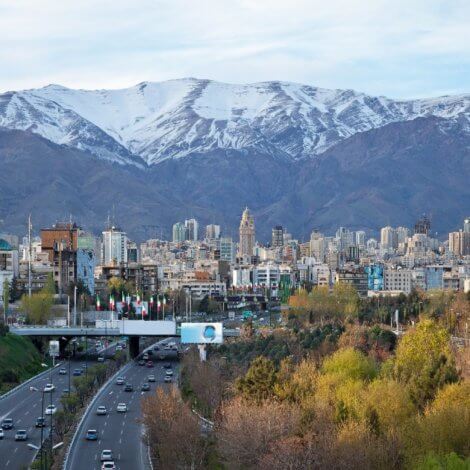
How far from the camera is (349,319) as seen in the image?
106 m

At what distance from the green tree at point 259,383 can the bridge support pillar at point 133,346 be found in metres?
45.0

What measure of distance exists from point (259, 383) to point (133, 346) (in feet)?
158

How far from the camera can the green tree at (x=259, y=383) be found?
55875mm

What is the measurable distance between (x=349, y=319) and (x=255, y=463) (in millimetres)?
61915

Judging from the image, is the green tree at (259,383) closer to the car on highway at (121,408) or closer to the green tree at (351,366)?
the green tree at (351,366)

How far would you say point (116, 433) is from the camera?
6000 centimetres

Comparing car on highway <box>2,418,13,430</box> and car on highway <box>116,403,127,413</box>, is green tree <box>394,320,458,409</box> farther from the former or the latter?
car on highway <box>2,418,13,430</box>

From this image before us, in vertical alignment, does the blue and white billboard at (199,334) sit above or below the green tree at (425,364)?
below

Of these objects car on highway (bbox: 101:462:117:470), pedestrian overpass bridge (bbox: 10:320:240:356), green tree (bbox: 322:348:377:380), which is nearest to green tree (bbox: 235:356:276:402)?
green tree (bbox: 322:348:377:380)

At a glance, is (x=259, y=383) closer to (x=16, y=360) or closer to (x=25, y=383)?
(x=25, y=383)

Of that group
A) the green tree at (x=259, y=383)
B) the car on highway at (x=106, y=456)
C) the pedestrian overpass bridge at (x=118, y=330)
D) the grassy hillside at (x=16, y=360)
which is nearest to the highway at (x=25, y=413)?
the grassy hillside at (x=16, y=360)

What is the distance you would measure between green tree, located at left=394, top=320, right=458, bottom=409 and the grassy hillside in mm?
23182

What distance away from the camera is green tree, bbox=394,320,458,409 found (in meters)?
52.2

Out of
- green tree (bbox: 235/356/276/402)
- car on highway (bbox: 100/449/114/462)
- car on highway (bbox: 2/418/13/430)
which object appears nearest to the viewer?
car on highway (bbox: 100/449/114/462)
